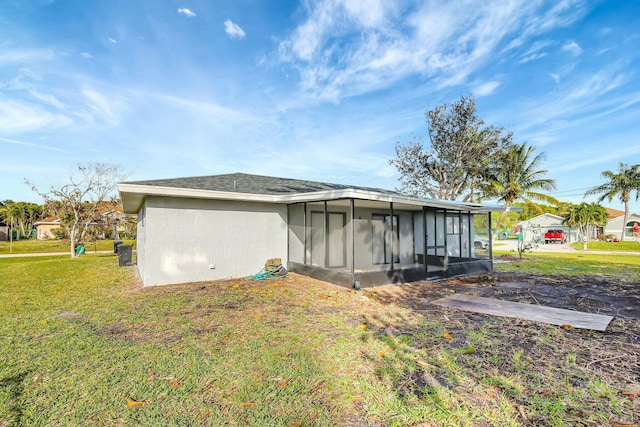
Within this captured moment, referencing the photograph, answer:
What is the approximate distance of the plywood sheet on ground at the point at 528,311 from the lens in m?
4.82

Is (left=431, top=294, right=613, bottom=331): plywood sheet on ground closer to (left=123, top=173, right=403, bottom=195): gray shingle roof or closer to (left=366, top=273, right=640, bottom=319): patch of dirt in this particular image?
(left=366, top=273, right=640, bottom=319): patch of dirt

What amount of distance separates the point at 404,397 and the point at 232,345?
2.16m

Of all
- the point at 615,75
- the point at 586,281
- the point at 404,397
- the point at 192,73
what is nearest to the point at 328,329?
the point at 404,397

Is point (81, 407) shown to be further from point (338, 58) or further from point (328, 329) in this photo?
point (338, 58)

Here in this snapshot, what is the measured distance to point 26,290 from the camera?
7273 millimetres

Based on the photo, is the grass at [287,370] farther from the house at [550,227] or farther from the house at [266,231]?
the house at [550,227]

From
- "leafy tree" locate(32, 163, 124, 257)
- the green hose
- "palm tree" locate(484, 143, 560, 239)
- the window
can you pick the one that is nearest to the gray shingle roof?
the window

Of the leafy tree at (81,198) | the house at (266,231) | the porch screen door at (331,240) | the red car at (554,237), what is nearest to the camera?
the house at (266,231)

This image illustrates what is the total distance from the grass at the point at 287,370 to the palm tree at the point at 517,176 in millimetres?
23576

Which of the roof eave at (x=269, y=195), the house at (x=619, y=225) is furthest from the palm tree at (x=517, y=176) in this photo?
the house at (x=619, y=225)

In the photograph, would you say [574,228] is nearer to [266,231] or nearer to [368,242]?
[368,242]

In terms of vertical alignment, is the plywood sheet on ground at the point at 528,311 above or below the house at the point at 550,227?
below

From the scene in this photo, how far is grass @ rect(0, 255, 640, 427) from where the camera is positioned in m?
A: 2.38

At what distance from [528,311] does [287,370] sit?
485 cm
